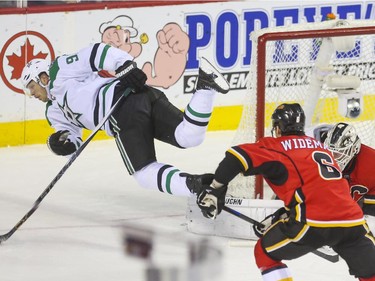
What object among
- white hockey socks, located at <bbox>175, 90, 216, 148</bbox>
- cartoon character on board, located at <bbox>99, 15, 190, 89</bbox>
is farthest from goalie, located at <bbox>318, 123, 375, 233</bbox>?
cartoon character on board, located at <bbox>99, 15, 190, 89</bbox>

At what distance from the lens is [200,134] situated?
217 inches

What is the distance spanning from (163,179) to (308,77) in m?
1.51

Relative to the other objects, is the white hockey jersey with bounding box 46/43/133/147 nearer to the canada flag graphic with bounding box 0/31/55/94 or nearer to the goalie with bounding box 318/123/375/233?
the goalie with bounding box 318/123/375/233

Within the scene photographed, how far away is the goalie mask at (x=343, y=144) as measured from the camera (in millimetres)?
4926

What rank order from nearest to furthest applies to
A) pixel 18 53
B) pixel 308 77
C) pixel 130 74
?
1. pixel 130 74
2. pixel 308 77
3. pixel 18 53

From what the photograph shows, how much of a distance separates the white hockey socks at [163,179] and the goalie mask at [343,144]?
77 cm

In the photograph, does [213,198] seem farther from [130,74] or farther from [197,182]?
[130,74]

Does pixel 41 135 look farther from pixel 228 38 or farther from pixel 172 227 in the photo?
pixel 172 227

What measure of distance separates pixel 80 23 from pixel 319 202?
3556 mm

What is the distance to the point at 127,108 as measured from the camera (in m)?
5.66

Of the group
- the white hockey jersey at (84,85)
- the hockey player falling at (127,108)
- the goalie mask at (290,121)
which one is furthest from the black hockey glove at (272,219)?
the white hockey jersey at (84,85)

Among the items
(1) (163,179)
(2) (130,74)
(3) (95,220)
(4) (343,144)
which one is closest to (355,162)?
(4) (343,144)

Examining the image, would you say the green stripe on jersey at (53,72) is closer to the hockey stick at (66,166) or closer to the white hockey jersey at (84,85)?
the white hockey jersey at (84,85)

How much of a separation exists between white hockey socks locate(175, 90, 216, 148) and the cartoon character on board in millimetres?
2182
